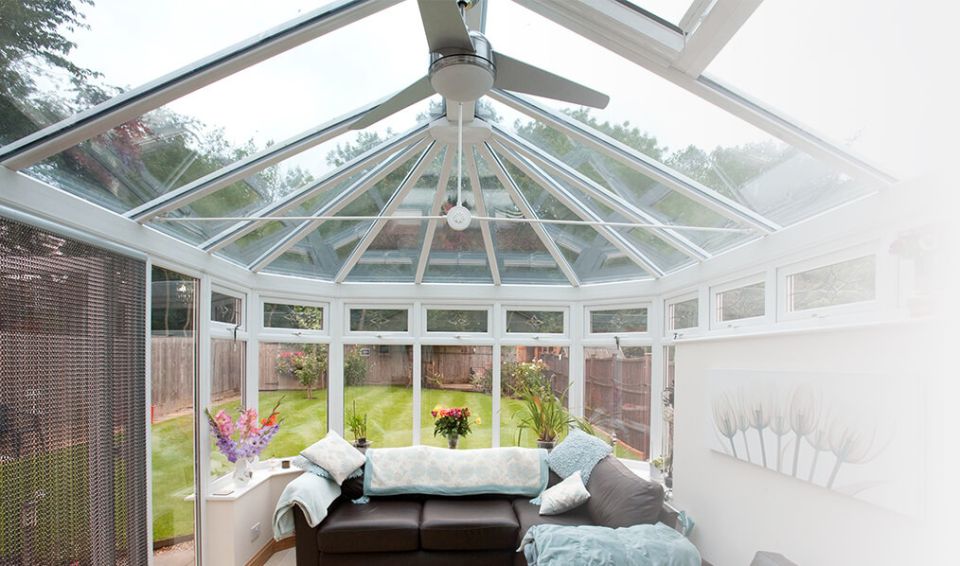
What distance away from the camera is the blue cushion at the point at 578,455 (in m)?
4.47

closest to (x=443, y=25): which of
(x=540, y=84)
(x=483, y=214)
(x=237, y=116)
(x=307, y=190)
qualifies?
(x=540, y=84)

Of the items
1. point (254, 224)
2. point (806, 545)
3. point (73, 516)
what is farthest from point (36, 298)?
point (806, 545)

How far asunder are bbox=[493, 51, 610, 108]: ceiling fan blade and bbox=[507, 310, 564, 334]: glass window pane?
3.76 metres

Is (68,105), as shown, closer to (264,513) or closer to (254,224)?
(254,224)

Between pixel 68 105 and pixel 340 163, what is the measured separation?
1741mm

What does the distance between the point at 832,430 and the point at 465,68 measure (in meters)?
1.94

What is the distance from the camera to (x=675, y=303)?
16.4ft

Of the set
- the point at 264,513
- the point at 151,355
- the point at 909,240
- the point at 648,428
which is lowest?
the point at 264,513

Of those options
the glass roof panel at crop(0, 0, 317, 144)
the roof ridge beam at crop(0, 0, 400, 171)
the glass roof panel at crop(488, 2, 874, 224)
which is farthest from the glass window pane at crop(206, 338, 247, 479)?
the glass roof panel at crop(488, 2, 874, 224)

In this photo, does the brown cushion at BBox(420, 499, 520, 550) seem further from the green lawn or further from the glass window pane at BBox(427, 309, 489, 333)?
the glass window pane at BBox(427, 309, 489, 333)

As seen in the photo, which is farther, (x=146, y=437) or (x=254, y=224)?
(x=254, y=224)

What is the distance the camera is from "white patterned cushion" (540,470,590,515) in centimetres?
420

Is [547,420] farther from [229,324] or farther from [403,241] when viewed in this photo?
[229,324]

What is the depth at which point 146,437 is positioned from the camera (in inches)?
129
